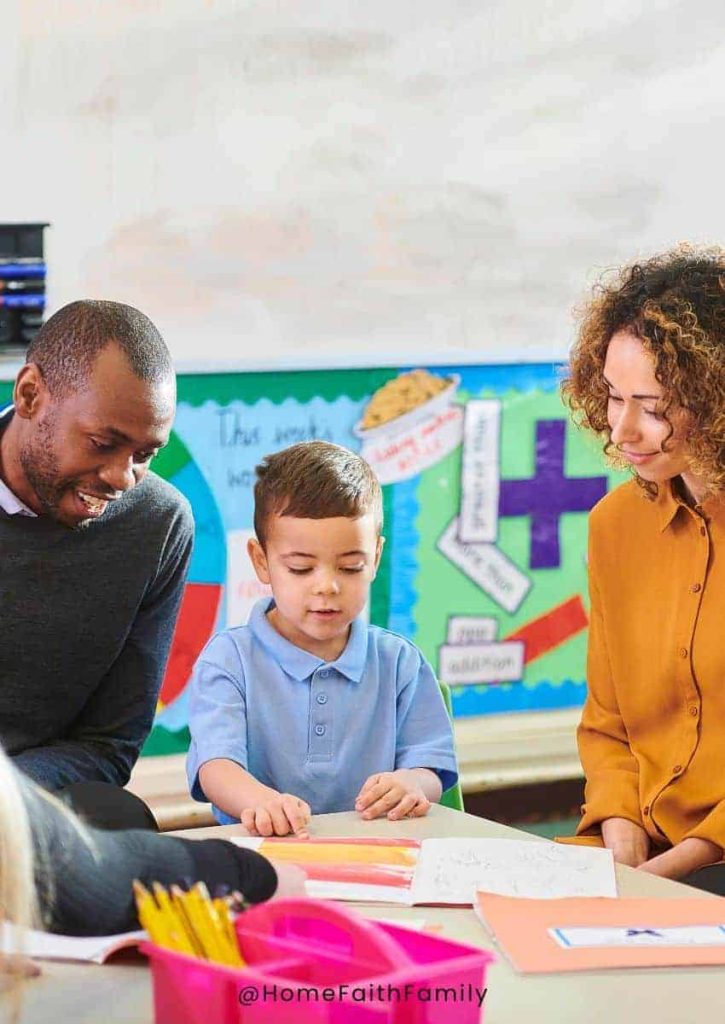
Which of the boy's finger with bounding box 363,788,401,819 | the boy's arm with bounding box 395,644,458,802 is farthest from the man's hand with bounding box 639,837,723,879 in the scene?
the boy's finger with bounding box 363,788,401,819

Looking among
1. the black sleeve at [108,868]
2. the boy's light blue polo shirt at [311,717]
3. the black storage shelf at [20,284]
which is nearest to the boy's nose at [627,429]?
the boy's light blue polo shirt at [311,717]

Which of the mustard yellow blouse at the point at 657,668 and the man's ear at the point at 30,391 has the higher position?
the man's ear at the point at 30,391

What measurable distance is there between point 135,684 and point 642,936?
100cm

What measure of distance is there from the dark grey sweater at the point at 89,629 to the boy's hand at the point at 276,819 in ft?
1.36

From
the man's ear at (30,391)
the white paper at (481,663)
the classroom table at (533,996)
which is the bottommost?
the white paper at (481,663)

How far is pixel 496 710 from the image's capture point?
331 centimetres

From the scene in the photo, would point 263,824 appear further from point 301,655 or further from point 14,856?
point 14,856

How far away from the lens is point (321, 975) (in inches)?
40.2

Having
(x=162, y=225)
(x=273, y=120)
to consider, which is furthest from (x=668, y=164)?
(x=162, y=225)

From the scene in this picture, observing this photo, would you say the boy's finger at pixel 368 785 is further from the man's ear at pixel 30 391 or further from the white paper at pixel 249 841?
the man's ear at pixel 30 391

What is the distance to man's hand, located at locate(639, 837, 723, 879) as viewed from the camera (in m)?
1.91

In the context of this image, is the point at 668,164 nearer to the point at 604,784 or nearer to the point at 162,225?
the point at 162,225

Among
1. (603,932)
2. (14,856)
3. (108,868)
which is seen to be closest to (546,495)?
(603,932)

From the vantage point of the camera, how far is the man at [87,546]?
1880 millimetres
